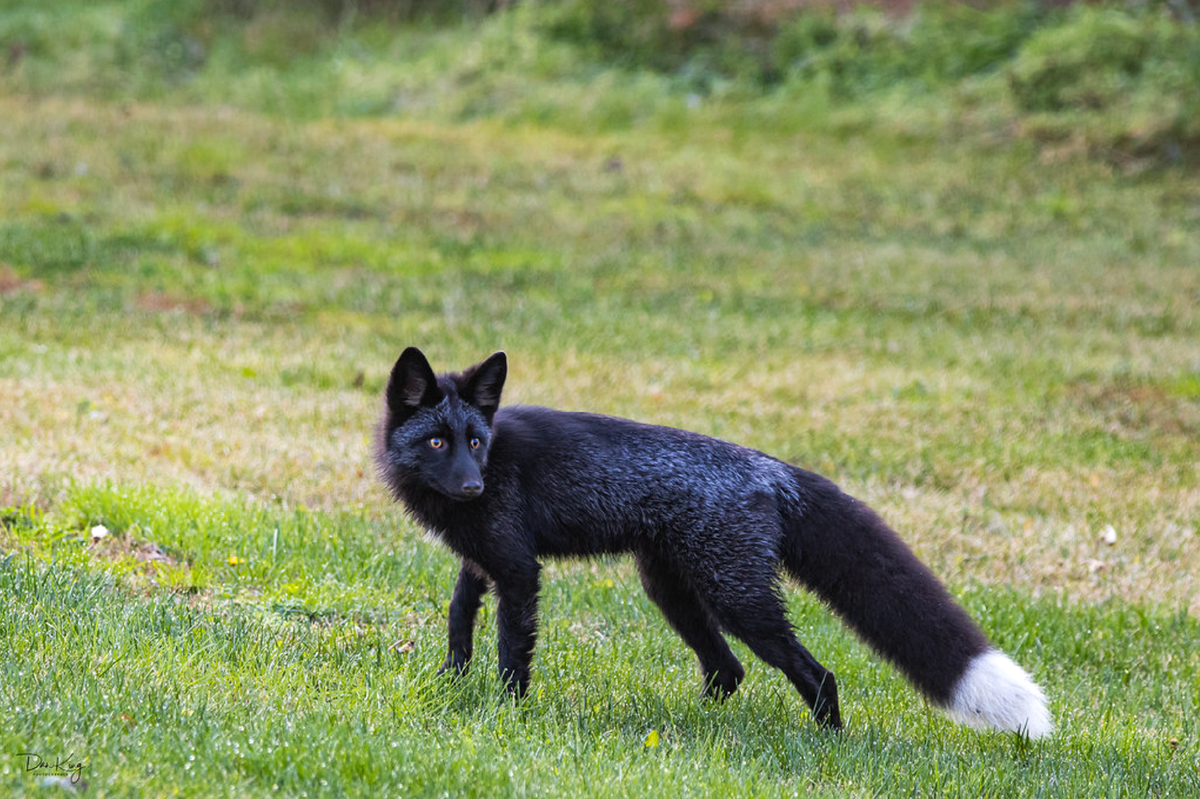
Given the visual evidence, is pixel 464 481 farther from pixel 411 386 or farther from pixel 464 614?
pixel 464 614

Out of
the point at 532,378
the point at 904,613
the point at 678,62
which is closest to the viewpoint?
the point at 904,613

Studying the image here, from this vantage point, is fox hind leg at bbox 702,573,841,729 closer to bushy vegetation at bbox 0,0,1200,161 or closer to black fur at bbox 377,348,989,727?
black fur at bbox 377,348,989,727

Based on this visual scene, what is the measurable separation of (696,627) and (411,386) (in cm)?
187

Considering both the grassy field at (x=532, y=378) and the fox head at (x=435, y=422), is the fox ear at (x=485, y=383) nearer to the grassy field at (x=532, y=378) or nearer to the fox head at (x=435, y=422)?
the fox head at (x=435, y=422)

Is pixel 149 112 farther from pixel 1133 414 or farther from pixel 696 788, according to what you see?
pixel 696 788

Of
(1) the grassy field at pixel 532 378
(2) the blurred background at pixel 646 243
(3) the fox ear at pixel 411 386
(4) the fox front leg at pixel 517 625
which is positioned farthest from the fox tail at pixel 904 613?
(2) the blurred background at pixel 646 243

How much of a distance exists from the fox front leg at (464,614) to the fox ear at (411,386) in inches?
32.3

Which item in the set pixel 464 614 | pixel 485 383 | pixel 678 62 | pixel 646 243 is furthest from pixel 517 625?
pixel 678 62

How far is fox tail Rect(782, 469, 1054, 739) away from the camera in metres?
5.30

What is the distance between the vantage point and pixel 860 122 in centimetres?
2408

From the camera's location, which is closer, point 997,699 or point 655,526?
point 997,699

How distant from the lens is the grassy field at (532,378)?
491cm

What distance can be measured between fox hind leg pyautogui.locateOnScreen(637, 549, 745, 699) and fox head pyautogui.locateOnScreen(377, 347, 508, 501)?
42.1 inches

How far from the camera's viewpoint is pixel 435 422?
5543mm
